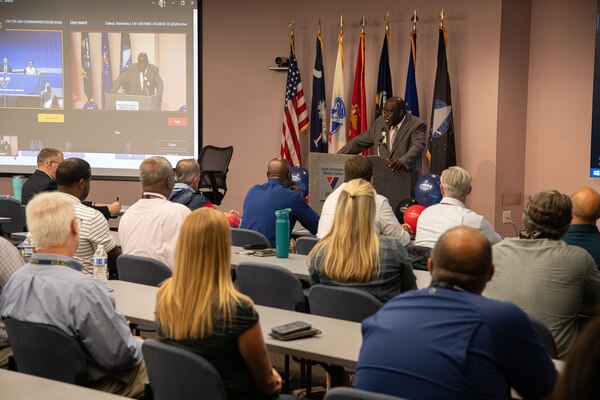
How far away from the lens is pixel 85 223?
4410mm

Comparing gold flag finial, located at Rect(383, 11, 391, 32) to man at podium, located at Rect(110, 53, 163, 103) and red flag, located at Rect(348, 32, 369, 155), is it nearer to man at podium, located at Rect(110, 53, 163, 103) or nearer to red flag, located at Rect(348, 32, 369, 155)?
red flag, located at Rect(348, 32, 369, 155)

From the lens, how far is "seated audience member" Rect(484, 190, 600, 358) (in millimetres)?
3244

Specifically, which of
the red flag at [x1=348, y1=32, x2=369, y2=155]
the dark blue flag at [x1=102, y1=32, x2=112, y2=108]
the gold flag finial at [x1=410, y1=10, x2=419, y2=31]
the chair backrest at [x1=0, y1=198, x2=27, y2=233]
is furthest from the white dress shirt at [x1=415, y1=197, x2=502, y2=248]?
the dark blue flag at [x1=102, y1=32, x2=112, y2=108]

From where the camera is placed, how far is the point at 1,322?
3.36 metres

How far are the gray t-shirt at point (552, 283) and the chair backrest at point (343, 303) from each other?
55cm

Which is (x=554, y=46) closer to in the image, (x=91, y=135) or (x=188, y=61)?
(x=188, y=61)

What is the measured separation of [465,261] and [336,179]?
15.3 feet

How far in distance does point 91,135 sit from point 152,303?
22.3ft

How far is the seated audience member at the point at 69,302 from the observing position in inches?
115

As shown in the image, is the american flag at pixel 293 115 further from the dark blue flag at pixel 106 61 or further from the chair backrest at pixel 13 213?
the chair backrest at pixel 13 213

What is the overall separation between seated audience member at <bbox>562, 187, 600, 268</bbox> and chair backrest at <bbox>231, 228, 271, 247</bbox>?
2.15m

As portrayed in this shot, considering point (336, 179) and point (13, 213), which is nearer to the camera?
point (336, 179)

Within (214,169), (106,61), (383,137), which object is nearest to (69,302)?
(383,137)

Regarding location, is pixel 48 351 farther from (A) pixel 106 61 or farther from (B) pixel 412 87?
(A) pixel 106 61
